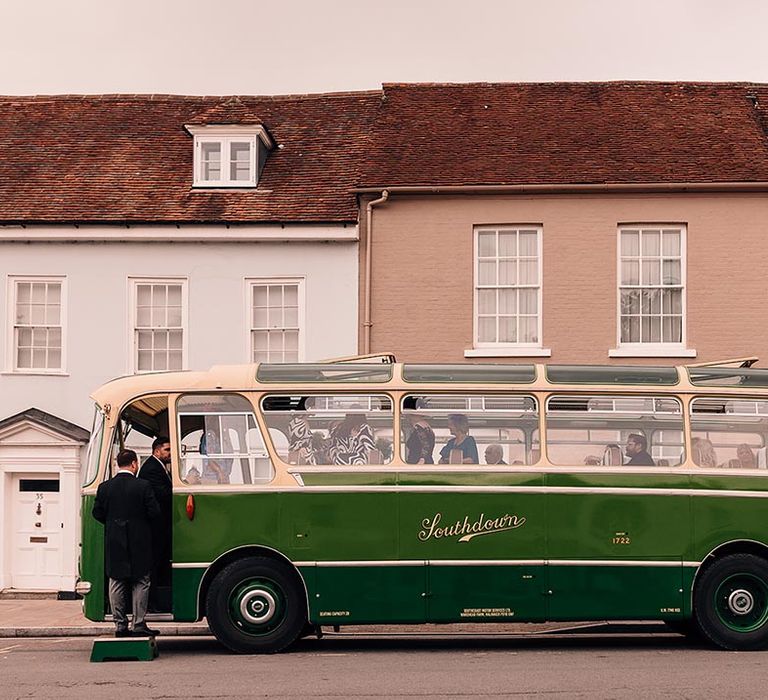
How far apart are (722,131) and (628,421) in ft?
40.6

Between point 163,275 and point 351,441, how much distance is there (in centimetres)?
1092

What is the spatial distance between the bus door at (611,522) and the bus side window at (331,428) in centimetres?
173

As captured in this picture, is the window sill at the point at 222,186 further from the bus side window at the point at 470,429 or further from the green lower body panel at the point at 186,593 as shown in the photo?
the green lower body panel at the point at 186,593

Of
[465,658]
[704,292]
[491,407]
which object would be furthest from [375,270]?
[465,658]

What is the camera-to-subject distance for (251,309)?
24.4 m

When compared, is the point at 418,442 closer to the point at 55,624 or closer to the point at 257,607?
the point at 257,607

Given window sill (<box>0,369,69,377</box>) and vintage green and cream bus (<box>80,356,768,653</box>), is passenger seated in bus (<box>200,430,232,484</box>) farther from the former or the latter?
window sill (<box>0,369,69,377</box>)

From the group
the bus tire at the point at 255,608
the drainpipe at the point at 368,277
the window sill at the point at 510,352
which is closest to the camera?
the bus tire at the point at 255,608

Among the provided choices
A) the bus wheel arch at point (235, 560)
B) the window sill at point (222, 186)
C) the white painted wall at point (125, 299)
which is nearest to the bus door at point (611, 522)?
the bus wheel arch at point (235, 560)

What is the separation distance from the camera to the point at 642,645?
47.7 ft

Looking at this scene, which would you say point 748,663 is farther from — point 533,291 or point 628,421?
point 533,291

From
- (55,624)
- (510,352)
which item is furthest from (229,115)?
(55,624)

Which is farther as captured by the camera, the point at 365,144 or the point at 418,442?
the point at 365,144

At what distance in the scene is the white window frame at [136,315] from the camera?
2439 centimetres
